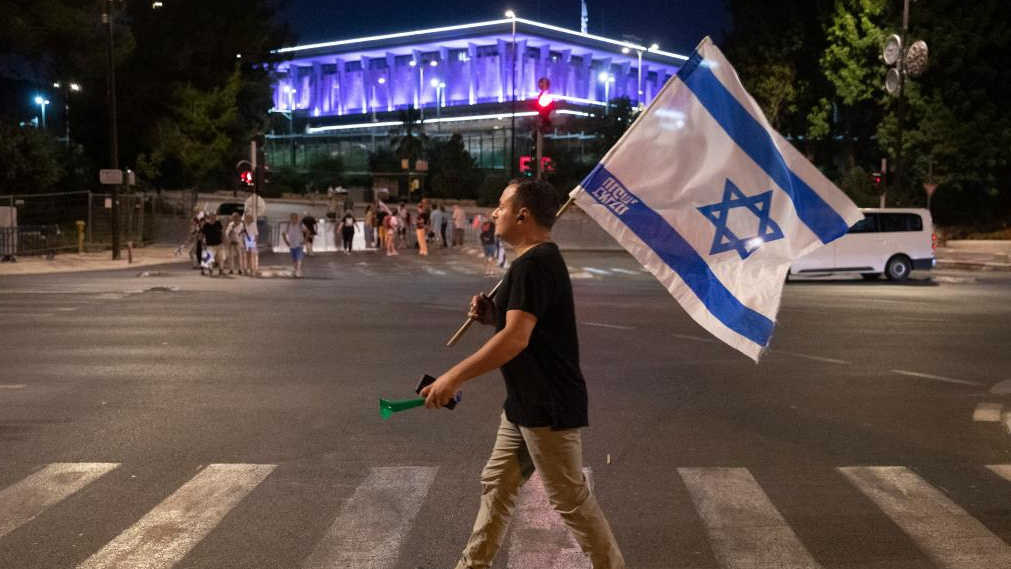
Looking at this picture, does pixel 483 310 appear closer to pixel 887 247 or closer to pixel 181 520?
pixel 181 520

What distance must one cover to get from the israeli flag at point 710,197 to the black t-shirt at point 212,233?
74.7ft

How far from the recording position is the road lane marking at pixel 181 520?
5.48 metres

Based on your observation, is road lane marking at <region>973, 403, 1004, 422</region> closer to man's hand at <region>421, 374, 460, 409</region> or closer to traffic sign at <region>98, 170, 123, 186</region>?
man's hand at <region>421, 374, 460, 409</region>

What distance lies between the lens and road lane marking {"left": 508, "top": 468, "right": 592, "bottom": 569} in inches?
213

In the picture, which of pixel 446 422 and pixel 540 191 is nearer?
pixel 540 191

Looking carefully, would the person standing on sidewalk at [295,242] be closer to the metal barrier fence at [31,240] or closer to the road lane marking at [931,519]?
the metal barrier fence at [31,240]

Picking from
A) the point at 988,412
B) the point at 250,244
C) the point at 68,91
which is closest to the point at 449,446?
the point at 988,412

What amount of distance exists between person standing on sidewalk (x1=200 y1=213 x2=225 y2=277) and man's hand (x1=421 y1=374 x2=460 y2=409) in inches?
921

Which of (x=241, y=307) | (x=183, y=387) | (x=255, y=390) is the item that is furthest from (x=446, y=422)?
(x=241, y=307)

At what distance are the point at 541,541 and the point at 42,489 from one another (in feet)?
10.7

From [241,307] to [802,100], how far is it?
138ft

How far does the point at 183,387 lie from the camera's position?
1055cm

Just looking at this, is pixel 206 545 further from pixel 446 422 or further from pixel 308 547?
pixel 446 422

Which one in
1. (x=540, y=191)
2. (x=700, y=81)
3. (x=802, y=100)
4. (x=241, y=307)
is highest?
(x=802, y=100)
